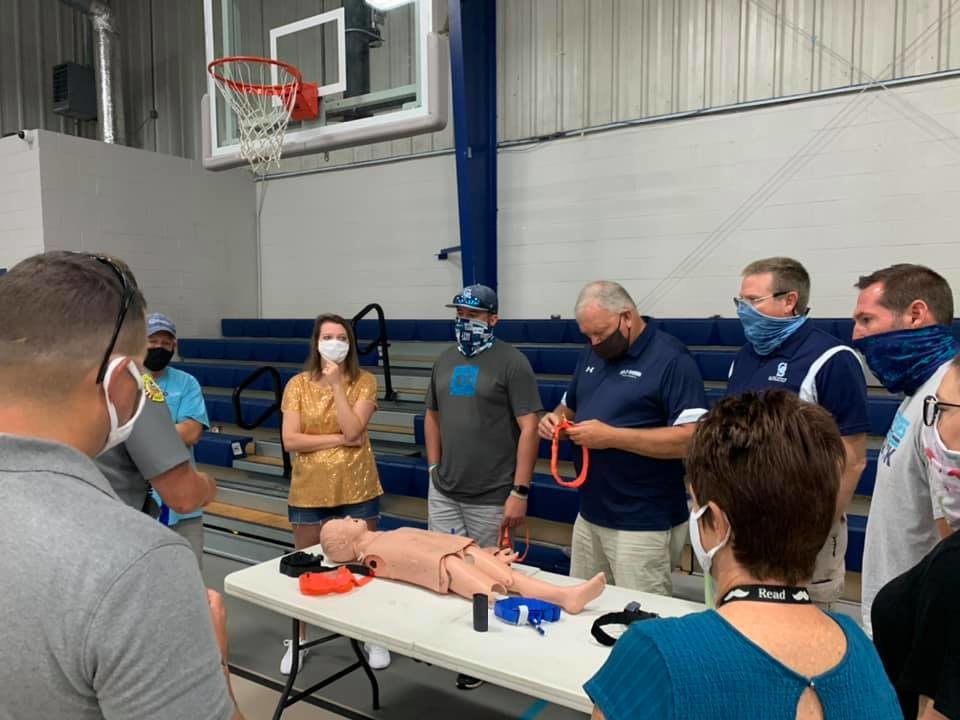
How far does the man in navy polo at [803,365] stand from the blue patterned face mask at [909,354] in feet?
0.70

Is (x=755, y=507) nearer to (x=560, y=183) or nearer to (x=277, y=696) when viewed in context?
(x=277, y=696)

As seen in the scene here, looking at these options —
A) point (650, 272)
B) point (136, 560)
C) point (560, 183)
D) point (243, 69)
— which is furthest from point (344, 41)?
point (136, 560)

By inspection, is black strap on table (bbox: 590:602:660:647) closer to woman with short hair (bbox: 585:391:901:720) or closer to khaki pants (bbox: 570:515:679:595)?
khaki pants (bbox: 570:515:679:595)

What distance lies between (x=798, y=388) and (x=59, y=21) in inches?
367

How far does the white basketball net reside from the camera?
4.30 m

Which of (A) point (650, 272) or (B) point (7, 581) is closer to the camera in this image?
(B) point (7, 581)

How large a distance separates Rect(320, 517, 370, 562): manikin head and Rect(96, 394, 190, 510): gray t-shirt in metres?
0.66

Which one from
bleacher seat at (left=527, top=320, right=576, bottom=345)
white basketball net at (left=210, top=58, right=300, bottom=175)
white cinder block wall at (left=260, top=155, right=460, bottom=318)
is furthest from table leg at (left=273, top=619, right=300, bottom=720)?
white cinder block wall at (left=260, top=155, right=460, bottom=318)

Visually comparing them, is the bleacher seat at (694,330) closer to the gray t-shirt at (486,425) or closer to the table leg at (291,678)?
the gray t-shirt at (486,425)

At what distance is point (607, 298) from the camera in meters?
2.47

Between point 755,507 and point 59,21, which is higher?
point 59,21

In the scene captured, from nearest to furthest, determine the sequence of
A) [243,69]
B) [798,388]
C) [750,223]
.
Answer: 1. [798,388]
2. [243,69]
3. [750,223]

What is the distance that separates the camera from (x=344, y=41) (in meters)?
4.42

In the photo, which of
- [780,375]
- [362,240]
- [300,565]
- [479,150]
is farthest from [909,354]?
[362,240]
